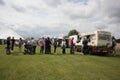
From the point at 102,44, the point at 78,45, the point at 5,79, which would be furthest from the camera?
the point at 78,45

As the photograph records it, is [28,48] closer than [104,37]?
Yes

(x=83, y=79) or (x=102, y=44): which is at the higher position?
(x=102, y=44)

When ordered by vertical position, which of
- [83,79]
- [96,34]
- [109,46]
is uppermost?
[96,34]

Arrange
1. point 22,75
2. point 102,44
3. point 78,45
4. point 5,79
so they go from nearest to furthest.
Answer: point 5,79 < point 22,75 < point 102,44 < point 78,45

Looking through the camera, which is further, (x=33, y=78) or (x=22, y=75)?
(x=22, y=75)

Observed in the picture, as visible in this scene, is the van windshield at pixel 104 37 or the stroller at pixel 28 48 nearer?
the stroller at pixel 28 48

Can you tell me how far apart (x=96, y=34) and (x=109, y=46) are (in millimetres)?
2109

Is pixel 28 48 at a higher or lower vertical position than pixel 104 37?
lower

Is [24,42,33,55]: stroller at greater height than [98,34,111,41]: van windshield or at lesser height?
lesser

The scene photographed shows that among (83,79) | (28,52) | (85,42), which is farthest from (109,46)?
(83,79)

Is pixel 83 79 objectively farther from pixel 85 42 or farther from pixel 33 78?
pixel 85 42

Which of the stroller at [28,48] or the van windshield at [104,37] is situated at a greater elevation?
the van windshield at [104,37]

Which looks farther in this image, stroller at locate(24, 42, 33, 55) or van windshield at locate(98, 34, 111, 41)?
van windshield at locate(98, 34, 111, 41)

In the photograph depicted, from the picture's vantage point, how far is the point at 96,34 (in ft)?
77.8
